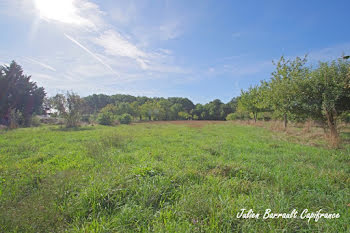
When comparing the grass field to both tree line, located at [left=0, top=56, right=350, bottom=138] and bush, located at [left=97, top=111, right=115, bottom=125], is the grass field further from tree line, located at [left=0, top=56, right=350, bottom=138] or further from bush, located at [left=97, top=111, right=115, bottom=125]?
bush, located at [left=97, top=111, right=115, bottom=125]

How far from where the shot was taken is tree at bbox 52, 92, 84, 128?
1944 cm

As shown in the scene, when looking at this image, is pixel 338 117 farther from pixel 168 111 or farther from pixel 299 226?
pixel 168 111

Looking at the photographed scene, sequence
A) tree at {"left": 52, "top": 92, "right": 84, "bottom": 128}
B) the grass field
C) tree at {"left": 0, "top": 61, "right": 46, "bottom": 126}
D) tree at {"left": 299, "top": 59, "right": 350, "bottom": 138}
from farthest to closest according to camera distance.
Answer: tree at {"left": 0, "top": 61, "right": 46, "bottom": 126}
tree at {"left": 52, "top": 92, "right": 84, "bottom": 128}
tree at {"left": 299, "top": 59, "right": 350, "bottom": 138}
the grass field

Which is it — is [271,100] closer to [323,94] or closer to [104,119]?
[323,94]

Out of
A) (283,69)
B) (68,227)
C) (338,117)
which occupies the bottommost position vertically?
→ (68,227)

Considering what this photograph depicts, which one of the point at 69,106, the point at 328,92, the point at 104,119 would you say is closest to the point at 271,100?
the point at 328,92

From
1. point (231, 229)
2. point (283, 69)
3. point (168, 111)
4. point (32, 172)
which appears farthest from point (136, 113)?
point (231, 229)

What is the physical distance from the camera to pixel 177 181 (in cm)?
340

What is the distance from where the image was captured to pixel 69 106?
2019 centimetres

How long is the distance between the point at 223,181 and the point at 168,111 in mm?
54089

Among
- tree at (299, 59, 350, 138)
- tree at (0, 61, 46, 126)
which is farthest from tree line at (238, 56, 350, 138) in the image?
tree at (0, 61, 46, 126)

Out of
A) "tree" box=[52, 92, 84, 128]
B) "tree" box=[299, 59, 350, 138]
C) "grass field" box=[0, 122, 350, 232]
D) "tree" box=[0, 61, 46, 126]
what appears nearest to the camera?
"grass field" box=[0, 122, 350, 232]

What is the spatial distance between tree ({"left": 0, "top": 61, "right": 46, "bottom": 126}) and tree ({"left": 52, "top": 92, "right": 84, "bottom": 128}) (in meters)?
8.66

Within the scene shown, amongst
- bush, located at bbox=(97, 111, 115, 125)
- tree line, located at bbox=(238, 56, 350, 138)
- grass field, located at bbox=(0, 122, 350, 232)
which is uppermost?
tree line, located at bbox=(238, 56, 350, 138)
